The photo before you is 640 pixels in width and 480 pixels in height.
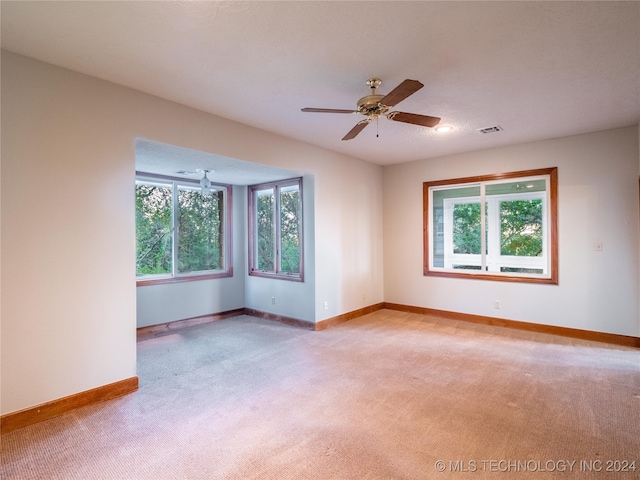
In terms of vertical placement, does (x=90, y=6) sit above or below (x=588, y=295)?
above

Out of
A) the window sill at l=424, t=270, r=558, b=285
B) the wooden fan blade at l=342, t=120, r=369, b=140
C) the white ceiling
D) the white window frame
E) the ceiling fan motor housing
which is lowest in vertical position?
the window sill at l=424, t=270, r=558, b=285

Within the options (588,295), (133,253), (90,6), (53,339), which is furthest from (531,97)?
(53,339)

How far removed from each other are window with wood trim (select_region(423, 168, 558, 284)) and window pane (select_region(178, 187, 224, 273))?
11.3ft

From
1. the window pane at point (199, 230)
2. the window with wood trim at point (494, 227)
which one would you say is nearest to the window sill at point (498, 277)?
the window with wood trim at point (494, 227)

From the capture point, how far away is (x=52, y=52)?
2332 millimetres

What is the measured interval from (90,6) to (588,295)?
5557 mm

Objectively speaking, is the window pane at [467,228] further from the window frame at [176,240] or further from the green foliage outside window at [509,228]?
the window frame at [176,240]

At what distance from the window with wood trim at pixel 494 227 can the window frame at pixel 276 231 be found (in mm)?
2093

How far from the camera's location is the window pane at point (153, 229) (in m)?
4.74

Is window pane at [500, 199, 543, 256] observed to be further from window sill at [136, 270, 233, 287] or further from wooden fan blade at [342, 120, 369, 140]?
window sill at [136, 270, 233, 287]

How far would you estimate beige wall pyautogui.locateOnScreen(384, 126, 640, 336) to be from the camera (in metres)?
4.00

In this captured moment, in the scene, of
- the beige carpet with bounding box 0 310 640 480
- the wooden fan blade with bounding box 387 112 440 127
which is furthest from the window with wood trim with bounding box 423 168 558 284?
the wooden fan blade with bounding box 387 112 440 127

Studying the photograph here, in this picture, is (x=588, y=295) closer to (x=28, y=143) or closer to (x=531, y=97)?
(x=531, y=97)

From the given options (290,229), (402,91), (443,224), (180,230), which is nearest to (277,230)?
(290,229)
